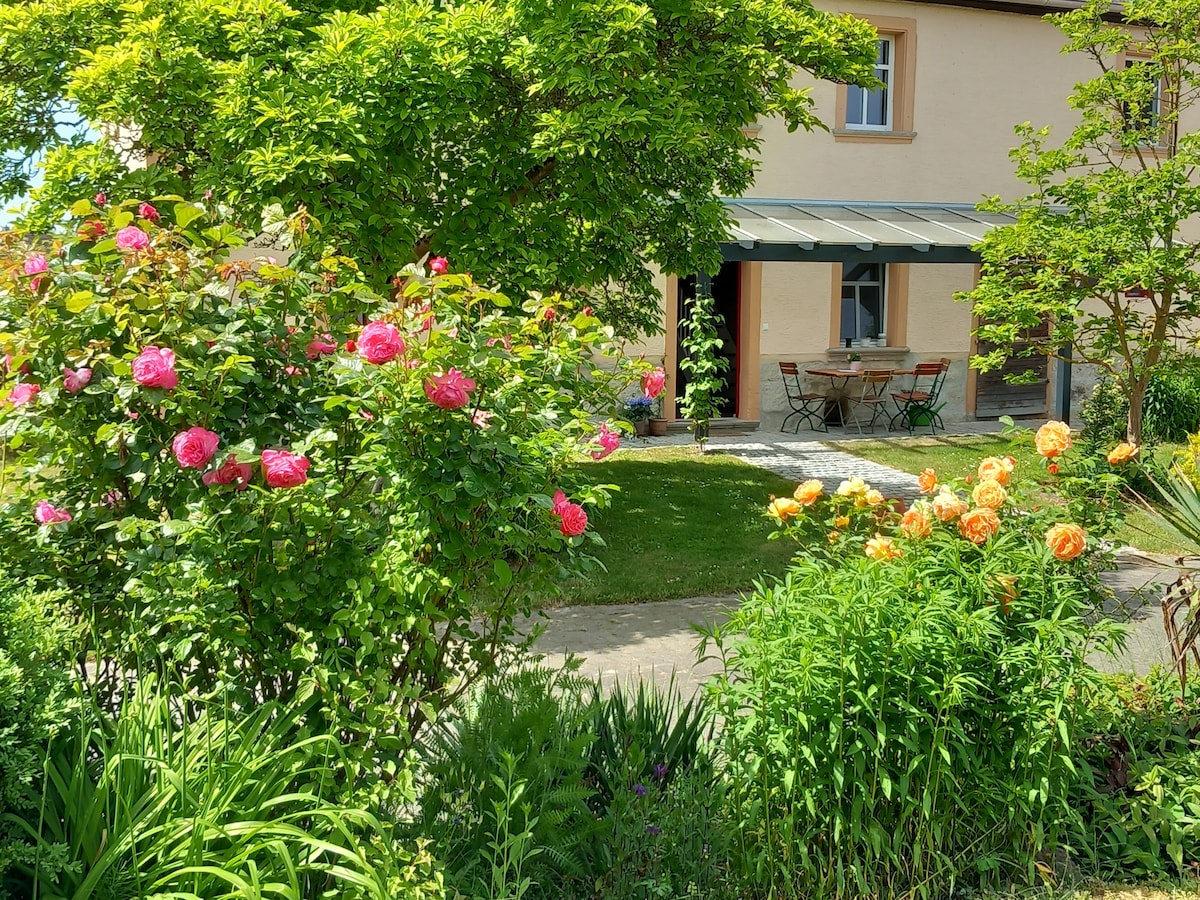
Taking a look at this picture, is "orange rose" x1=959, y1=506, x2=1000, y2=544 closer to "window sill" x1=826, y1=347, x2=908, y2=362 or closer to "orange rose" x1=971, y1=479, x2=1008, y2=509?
"orange rose" x1=971, y1=479, x2=1008, y2=509

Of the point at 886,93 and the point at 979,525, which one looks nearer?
the point at 979,525

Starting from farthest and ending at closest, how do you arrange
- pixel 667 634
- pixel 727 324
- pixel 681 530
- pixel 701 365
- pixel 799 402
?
pixel 727 324 < pixel 799 402 < pixel 701 365 < pixel 681 530 < pixel 667 634

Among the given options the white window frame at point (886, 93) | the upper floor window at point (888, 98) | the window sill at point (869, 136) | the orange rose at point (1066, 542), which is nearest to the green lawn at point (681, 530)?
the orange rose at point (1066, 542)

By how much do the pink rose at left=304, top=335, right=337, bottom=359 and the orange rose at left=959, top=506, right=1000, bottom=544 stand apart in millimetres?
2009

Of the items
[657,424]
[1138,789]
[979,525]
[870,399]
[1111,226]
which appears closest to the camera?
[979,525]

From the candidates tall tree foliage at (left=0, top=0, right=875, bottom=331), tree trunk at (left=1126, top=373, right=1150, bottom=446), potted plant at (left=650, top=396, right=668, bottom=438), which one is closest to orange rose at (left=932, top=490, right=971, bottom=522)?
tall tree foliage at (left=0, top=0, right=875, bottom=331)

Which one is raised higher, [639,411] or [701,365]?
[701,365]

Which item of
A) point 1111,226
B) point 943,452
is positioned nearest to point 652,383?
point 1111,226

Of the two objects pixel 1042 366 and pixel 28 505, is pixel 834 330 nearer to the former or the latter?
pixel 1042 366

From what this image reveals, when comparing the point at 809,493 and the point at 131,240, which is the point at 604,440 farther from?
the point at 131,240

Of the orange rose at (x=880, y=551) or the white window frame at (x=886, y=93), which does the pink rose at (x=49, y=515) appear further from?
the white window frame at (x=886, y=93)

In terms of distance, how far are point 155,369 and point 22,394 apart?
1.54 ft

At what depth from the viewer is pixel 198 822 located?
7.49 ft

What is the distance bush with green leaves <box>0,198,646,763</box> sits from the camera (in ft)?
9.21
